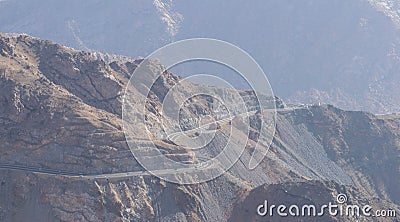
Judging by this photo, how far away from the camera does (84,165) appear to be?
97875mm

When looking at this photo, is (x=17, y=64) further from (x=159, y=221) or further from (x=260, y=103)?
(x=260, y=103)

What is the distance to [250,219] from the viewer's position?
336 feet

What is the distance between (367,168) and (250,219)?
6817cm

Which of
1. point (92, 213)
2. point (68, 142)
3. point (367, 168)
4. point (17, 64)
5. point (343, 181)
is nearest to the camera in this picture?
point (92, 213)

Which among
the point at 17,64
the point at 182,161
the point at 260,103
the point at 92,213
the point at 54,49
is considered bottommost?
the point at 92,213

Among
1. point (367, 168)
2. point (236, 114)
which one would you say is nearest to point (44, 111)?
point (236, 114)

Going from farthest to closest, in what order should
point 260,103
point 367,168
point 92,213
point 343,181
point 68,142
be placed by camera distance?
1. point 260,103
2. point 367,168
3. point 343,181
4. point 68,142
5. point 92,213

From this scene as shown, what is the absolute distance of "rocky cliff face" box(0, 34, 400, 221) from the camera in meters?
92.8

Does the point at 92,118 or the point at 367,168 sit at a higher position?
the point at 367,168

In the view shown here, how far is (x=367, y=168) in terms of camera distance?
161 m

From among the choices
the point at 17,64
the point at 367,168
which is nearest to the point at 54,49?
the point at 17,64

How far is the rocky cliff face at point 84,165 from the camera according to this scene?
92.8 metres

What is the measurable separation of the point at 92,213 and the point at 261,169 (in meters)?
49.3

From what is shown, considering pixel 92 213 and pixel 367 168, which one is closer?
pixel 92 213
